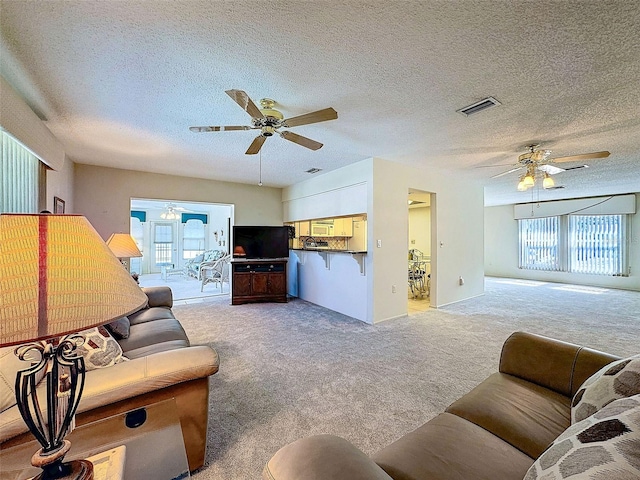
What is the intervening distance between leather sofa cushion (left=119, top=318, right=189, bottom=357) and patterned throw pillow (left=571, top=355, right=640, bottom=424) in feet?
7.80

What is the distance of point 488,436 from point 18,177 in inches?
159

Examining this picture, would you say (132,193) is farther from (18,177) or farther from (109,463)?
(109,463)

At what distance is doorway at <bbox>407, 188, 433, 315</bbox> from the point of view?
5.35 m

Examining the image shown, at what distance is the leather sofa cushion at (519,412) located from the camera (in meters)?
1.09

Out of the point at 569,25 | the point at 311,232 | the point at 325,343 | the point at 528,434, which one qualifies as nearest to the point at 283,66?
the point at 569,25

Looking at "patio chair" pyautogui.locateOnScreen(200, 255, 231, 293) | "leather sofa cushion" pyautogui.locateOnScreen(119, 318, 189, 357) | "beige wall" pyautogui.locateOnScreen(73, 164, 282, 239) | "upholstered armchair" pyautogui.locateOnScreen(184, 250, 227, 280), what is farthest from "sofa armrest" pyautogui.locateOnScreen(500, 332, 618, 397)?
"upholstered armchair" pyautogui.locateOnScreen(184, 250, 227, 280)

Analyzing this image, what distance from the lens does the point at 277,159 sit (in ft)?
13.4

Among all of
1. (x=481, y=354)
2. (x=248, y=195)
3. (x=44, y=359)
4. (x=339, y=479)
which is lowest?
(x=481, y=354)

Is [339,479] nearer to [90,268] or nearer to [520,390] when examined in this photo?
[90,268]

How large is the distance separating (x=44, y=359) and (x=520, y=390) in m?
2.01

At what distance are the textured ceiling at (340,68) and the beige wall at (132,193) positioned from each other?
1.23 meters

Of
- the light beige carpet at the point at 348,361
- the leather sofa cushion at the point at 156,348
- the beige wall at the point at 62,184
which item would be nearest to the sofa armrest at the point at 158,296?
the light beige carpet at the point at 348,361

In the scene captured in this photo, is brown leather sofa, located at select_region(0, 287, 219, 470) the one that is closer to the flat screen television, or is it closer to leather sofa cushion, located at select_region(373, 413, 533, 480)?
leather sofa cushion, located at select_region(373, 413, 533, 480)

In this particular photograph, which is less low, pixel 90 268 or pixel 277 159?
pixel 277 159
